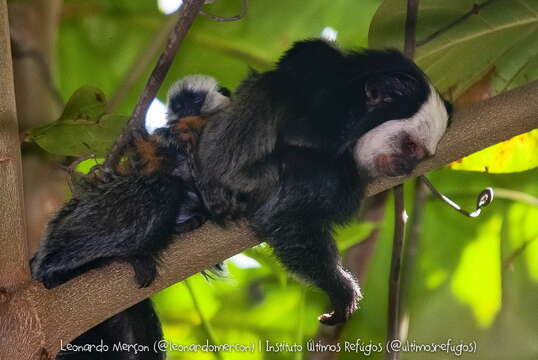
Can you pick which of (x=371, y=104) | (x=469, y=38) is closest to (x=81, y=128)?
(x=371, y=104)

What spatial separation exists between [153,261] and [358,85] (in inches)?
30.4

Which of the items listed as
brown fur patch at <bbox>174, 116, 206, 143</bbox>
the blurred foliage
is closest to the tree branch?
brown fur patch at <bbox>174, 116, 206, 143</bbox>

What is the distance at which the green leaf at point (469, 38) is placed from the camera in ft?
9.32

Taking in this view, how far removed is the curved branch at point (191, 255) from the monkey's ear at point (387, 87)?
195 millimetres

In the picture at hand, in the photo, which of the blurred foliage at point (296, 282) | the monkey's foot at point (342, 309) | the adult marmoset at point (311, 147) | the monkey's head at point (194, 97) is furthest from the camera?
the blurred foliage at point (296, 282)

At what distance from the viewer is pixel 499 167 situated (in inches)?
119

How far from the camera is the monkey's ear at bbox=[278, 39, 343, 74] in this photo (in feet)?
7.90

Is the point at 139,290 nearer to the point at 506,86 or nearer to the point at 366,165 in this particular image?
the point at 366,165

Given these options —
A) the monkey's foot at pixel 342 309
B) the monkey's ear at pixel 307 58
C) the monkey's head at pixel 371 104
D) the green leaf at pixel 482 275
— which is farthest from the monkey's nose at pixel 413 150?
the green leaf at pixel 482 275

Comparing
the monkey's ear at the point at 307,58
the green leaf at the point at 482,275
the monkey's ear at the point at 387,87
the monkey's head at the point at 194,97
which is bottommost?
the green leaf at the point at 482,275

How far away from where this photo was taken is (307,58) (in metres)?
2.41

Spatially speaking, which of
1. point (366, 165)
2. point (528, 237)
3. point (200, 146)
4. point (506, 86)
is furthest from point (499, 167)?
point (200, 146)

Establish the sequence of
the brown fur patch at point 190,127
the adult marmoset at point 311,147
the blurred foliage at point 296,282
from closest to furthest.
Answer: the adult marmoset at point 311,147 → the brown fur patch at point 190,127 → the blurred foliage at point 296,282

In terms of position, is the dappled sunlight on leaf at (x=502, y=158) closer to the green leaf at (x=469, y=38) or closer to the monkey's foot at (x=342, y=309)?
the green leaf at (x=469, y=38)
